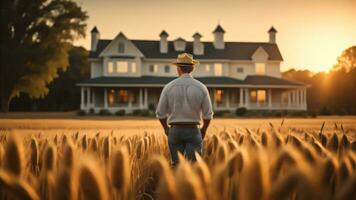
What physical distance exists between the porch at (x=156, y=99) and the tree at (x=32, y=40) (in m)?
4.99

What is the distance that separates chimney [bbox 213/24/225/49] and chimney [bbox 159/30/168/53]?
21.0 feet

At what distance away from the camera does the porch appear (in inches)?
1860

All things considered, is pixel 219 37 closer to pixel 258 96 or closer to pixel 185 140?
pixel 258 96

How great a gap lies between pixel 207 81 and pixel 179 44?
6443mm

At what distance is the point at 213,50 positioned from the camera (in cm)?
5397

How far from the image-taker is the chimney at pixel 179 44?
52.5 metres

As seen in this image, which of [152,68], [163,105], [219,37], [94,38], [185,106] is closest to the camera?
[185,106]

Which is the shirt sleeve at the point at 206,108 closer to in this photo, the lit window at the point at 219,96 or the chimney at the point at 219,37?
the lit window at the point at 219,96

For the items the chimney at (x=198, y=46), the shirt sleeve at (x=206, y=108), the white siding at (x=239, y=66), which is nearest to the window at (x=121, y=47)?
the chimney at (x=198, y=46)

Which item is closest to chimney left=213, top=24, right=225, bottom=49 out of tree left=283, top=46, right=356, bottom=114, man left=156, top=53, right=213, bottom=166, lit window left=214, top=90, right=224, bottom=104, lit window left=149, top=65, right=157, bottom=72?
lit window left=214, top=90, right=224, bottom=104

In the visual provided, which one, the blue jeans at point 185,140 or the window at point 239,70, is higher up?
the window at point 239,70

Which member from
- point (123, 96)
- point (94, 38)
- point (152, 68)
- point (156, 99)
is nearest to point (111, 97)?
point (123, 96)

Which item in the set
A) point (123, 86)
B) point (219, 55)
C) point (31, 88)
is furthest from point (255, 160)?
point (219, 55)

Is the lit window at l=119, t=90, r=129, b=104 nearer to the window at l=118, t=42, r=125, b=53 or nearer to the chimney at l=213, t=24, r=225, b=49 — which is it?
the window at l=118, t=42, r=125, b=53
